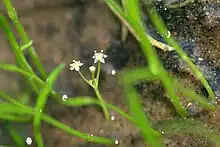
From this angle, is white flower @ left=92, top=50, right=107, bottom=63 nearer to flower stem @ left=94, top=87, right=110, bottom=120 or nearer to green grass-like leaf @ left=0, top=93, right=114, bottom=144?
flower stem @ left=94, top=87, right=110, bottom=120

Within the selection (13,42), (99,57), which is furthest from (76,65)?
(13,42)

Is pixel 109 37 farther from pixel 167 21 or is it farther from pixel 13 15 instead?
pixel 13 15

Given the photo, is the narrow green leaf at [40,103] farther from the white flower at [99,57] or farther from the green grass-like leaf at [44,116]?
the white flower at [99,57]

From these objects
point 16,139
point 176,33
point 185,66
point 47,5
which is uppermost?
point 47,5

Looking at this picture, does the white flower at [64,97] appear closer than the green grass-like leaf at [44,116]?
No

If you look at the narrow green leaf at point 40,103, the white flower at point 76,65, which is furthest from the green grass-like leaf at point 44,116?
the white flower at point 76,65

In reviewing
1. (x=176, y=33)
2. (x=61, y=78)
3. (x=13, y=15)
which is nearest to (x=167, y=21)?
(x=176, y=33)

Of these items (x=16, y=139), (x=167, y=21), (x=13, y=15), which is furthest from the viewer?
(x=167, y=21)

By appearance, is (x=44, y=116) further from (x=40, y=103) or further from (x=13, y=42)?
(x=13, y=42)
